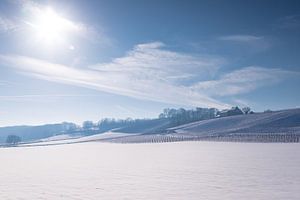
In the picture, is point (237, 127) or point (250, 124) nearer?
point (237, 127)

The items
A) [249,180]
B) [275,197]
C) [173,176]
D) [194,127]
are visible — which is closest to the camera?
[275,197]

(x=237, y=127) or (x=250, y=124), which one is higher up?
(x=250, y=124)

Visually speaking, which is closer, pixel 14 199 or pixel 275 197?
pixel 275 197

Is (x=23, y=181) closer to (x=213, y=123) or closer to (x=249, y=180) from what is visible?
(x=249, y=180)

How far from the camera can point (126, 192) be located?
1323 centimetres

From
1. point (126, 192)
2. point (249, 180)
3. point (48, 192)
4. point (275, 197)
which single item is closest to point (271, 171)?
point (249, 180)

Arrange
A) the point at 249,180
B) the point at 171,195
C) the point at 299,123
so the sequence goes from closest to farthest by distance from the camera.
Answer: the point at 171,195, the point at 249,180, the point at 299,123

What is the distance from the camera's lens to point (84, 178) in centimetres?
1775

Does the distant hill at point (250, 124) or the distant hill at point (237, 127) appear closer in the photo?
the distant hill at point (237, 127)

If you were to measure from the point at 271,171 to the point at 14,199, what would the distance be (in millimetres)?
12727

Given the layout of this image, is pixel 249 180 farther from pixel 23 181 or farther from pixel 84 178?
pixel 23 181

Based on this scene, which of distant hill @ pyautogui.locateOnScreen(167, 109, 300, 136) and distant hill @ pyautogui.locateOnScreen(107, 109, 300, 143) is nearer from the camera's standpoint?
distant hill @ pyautogui.locateOnScreen(107, 109, 300, 143)

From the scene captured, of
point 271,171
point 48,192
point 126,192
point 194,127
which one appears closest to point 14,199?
point 48,192

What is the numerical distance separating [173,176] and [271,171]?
5.29 m
